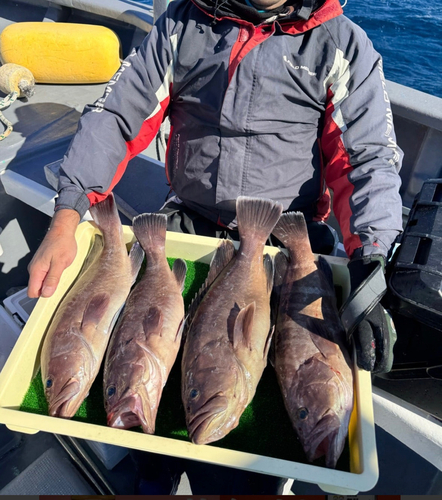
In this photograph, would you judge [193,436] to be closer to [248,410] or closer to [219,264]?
[248,410]

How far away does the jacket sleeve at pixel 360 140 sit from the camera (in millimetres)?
1940

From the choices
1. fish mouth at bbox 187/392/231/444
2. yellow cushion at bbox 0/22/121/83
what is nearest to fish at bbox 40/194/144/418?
fish mouth at bbox 187/392/231/444

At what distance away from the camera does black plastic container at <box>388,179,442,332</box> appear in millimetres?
1600

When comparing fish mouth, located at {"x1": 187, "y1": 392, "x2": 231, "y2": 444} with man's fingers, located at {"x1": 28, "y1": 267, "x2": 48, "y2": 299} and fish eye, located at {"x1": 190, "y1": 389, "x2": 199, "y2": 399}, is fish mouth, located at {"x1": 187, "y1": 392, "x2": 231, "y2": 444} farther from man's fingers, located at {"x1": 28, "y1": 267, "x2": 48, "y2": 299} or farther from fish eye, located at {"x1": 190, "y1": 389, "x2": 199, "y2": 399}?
man's fingers, located at {"x1": 28, "y1": 267, "x2": 48, "y2": 299}

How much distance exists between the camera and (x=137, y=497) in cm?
196

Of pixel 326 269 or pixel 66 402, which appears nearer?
pixel 66 402

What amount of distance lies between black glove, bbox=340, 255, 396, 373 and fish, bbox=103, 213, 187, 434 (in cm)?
73

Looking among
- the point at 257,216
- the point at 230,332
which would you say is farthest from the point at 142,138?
the point at 230,332

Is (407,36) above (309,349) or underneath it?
above

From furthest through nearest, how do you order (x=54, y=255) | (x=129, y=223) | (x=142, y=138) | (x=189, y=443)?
(x=129, y=223) < (x=142, y=138) < (x=54, y=255) < (x=189, y=443)

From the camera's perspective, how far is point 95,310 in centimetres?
178

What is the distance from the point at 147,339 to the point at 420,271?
117 centimetres

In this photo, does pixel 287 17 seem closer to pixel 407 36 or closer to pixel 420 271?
pixel 420 271

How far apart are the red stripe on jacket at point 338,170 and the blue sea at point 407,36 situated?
304 inches
